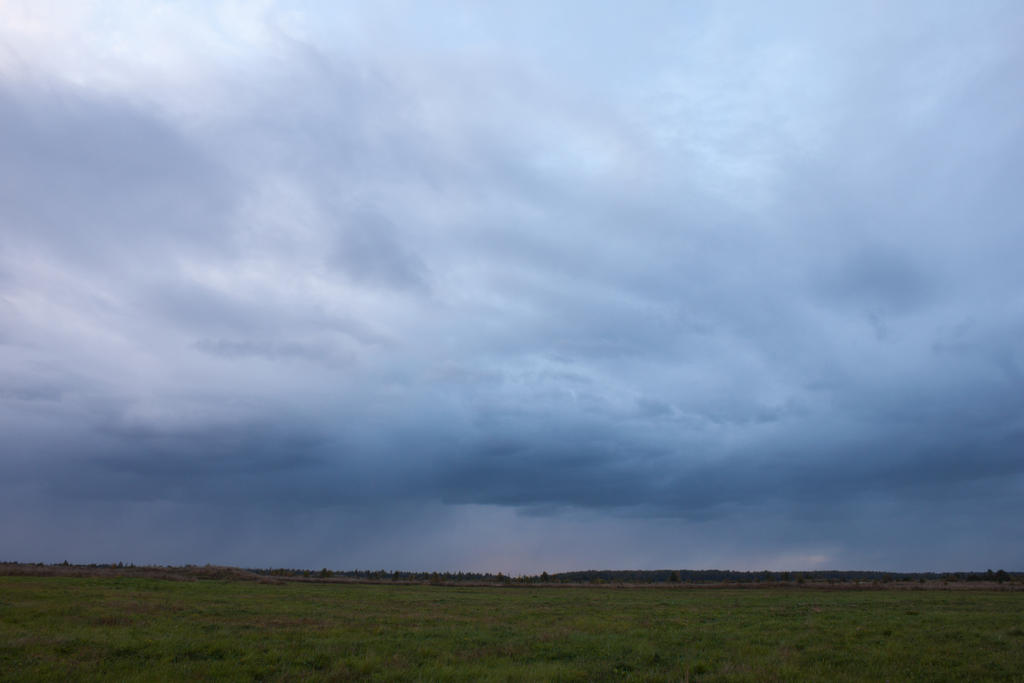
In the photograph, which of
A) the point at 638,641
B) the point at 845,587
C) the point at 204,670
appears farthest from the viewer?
the point at 845,587

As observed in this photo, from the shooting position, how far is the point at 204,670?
18734 mm

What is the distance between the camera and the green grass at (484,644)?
18766mm

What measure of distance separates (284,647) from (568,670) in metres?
10.4

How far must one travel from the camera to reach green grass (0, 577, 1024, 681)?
1877 cm

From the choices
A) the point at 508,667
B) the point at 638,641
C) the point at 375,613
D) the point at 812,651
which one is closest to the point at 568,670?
the point at 508,667

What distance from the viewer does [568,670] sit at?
63.8 ft

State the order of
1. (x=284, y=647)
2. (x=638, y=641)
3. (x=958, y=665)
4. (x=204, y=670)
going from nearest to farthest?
1. (x=204, y=670)
2. (x=958, y=665)
3. (x=284, y=647)
4. (x=638, y=641)

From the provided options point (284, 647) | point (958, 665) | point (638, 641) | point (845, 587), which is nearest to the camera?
point (958, 665)

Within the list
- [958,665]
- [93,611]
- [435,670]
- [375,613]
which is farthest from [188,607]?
[958,665]

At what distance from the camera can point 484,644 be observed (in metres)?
25.0

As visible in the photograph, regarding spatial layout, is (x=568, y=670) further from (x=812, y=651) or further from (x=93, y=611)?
(x=93, y=611)

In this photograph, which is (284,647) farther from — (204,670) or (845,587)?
(845,587)

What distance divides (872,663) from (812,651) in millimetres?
2751

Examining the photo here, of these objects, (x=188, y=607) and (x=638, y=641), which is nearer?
(x=638, y=641)
